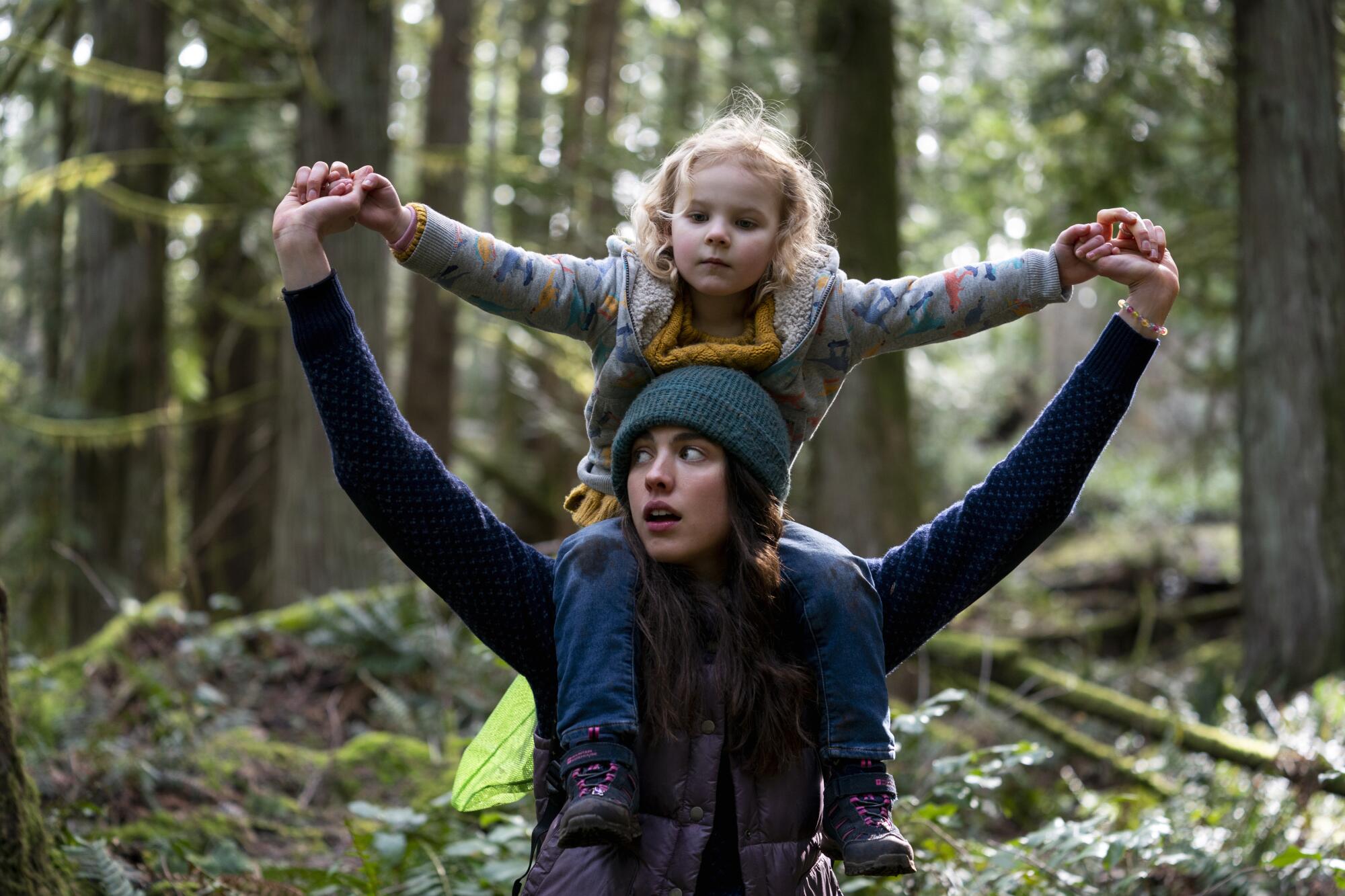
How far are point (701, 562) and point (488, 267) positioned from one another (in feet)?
2.63

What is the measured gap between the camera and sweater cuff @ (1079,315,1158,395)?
2.54 meters

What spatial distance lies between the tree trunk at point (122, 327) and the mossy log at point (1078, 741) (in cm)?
637

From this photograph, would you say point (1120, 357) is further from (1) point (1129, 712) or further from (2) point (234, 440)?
(2) point (234, 440)

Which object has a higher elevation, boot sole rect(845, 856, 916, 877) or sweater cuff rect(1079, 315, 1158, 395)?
sweater cuff rect(1079, 315, 1158, 395)

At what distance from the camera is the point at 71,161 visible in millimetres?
7719

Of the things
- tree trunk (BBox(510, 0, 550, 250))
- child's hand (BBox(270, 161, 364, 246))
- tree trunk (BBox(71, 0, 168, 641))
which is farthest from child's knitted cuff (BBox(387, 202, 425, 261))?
tree trunk (BBox(71, 0, 168, 641))

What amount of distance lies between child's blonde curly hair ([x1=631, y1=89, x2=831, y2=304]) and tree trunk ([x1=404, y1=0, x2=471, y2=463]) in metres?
8.83

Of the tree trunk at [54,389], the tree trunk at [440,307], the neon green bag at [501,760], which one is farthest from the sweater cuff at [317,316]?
the tree trunk at [440,307]

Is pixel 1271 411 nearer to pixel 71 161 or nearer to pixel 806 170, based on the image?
pixel 806 170

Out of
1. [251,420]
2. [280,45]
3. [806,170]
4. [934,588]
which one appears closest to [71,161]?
[280,45]

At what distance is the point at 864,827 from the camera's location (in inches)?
93.0

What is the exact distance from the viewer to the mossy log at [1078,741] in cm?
532

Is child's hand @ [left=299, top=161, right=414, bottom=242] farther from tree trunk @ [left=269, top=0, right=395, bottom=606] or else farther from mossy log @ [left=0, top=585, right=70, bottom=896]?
tree trunk @ [left=269, top=0, right=395, bottom=606]

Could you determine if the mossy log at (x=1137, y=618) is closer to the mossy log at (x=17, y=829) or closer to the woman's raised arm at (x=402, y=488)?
the woman's raised arm at (x=402, y=488)
